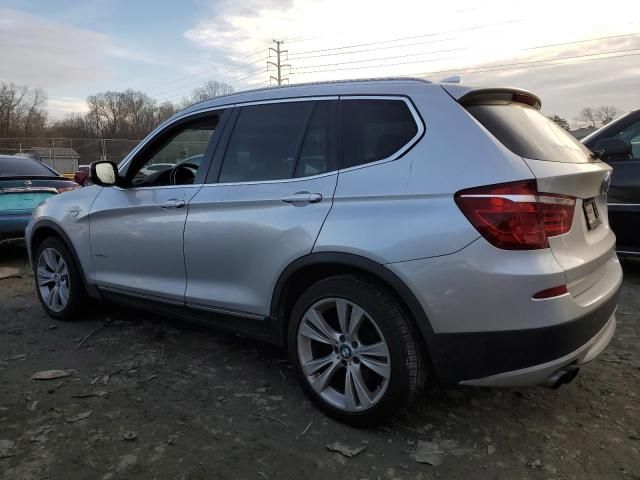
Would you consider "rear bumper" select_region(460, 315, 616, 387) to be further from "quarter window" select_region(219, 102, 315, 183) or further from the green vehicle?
the green vehicle

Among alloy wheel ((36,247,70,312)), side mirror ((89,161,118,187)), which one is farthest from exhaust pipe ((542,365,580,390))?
alloy wheel ((36,247,70,312))

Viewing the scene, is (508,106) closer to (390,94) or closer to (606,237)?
(390,94)

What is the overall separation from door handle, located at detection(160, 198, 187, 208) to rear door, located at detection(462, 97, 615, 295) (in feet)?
6.15

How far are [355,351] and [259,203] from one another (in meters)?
0.99

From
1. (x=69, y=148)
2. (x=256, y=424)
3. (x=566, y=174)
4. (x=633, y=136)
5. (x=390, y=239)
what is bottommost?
(x=256, y=424)

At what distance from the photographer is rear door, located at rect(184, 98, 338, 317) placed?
9.31ft

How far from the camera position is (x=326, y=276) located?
2812mm

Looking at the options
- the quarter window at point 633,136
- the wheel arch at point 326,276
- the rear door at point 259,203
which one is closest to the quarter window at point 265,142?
the rear door at point 259,203

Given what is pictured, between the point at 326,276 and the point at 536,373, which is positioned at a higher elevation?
the point at 326,276

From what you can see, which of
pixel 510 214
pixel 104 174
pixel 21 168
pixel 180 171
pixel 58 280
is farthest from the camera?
pixel 21 168

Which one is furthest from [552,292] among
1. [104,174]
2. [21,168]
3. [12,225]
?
[21,168]

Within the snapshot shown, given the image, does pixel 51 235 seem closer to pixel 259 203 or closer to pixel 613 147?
pixel 259 203

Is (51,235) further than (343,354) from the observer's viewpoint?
Yes

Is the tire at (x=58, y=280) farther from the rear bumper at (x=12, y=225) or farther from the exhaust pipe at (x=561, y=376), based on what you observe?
the exhaust pipe at (x=561, y=376)
